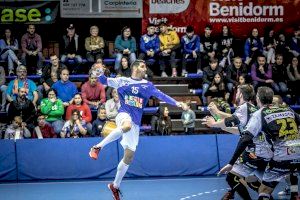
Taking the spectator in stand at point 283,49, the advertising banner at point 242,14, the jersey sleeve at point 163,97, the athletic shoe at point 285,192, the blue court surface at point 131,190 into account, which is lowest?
the blue court surface at point 131,190

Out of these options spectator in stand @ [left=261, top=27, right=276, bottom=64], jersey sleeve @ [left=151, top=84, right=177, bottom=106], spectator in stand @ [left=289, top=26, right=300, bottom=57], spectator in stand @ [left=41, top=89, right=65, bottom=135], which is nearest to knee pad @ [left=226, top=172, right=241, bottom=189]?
jersey sleeve @ [left=151, top=84, right=177, bottom=106]

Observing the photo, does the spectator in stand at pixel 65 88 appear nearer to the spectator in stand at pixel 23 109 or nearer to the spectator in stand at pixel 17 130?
the spectator in stand at pixel 23 109

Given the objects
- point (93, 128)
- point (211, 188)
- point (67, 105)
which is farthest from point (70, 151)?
point (211, 188)

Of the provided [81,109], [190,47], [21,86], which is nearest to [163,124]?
[81,109]

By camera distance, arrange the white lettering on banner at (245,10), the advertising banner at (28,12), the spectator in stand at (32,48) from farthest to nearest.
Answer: the white lettering on banner at (245,10) < the advertising banner at (28,12) < the spectator in stand at (32,48)

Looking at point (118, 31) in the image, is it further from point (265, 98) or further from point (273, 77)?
point (265, 98)

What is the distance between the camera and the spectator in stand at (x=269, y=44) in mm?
21666

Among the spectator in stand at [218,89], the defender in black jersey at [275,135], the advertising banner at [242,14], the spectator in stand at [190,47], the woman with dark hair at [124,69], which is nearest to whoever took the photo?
the defender in black jersey at [275,135]

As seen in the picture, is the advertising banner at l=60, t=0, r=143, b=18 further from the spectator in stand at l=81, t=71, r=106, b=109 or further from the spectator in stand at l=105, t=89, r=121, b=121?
the spectator in stand at l=105, t=89, r=121, b=121

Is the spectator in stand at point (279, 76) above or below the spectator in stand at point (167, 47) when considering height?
below

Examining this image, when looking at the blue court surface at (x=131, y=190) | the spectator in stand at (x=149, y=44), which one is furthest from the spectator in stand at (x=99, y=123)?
the spectator in stand at (x=149, y=44)

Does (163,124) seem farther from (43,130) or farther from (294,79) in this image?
(294,79)

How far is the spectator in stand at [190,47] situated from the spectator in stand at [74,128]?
536 centimetres

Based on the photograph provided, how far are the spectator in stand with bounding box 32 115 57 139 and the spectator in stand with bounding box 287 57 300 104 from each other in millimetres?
8210
